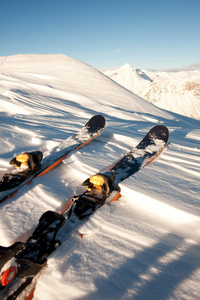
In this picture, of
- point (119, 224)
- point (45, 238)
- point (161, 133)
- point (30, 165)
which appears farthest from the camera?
point (161, 133)

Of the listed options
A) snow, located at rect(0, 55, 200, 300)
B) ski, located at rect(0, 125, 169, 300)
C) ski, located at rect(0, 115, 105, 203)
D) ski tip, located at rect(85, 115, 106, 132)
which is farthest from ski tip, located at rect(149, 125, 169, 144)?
ski, located at rect(0, 115, 105, 203)

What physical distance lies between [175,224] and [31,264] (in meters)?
1.79

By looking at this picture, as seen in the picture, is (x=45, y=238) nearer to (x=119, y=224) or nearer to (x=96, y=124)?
(x=119, y=224)

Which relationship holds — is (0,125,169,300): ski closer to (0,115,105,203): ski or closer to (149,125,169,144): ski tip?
(0,115,105,203): ski

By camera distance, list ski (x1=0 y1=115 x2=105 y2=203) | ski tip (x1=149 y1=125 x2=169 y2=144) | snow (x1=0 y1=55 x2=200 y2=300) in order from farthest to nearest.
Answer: ski tip (x1=149 y1=125 x2=169 y2=144)
ski (x1=0 y1=115 x2=105 y2=203)
snow (x1=0 y1=55 x2=200 y2=300)

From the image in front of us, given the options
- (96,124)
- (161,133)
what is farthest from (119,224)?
(96,124)

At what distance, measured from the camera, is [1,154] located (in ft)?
12.3

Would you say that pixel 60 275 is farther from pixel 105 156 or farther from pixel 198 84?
pixel 198 84

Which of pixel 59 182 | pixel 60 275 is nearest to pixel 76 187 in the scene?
pixel 59 182

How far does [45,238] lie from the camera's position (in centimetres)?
187

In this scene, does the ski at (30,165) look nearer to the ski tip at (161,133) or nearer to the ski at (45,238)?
the ski at (45,238)

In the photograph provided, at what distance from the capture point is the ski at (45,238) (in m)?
1.46

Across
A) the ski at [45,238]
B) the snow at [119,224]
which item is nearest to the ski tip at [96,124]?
the snow at [119,224]

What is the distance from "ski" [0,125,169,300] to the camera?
146 cm
